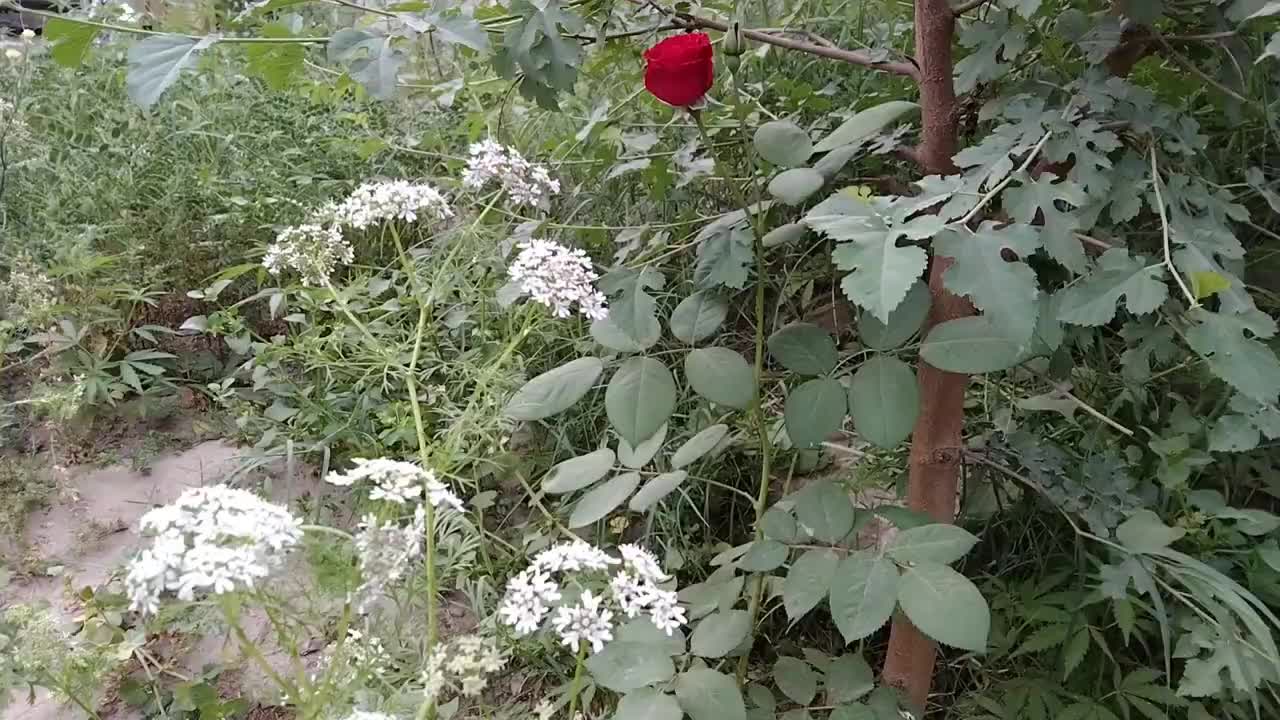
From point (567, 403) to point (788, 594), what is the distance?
0.28 metres

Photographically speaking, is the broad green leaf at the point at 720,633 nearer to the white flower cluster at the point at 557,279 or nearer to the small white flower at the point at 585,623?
the small white flower at the point at 585,623

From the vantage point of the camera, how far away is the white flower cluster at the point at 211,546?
0.51 m

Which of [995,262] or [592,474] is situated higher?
[995,262]

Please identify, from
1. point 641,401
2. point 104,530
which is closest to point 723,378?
point 641,401

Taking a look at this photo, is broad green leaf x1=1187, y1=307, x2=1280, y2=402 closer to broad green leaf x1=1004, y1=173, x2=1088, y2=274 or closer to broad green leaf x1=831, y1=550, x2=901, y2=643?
broad green leaf x1=1004, y1=173, x2=1088, y2=274

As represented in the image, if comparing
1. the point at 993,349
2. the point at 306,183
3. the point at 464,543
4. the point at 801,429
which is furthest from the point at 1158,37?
the point at 306,183

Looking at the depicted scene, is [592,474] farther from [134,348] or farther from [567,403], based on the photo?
[134,348]

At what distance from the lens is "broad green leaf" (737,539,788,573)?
0.72 metres

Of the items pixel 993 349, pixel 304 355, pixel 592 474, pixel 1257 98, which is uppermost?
pixel 1257 98

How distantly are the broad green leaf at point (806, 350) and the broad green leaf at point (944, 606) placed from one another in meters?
0.20

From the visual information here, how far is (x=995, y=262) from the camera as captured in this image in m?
0.52

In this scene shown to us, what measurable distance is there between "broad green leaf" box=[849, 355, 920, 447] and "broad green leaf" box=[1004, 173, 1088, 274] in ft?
0.49

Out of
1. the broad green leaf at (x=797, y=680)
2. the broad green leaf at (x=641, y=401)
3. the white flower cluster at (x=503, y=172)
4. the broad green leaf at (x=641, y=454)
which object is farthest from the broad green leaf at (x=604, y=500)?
the white flower cluster at (x=503, y=172)

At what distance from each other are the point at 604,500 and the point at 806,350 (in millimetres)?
266
